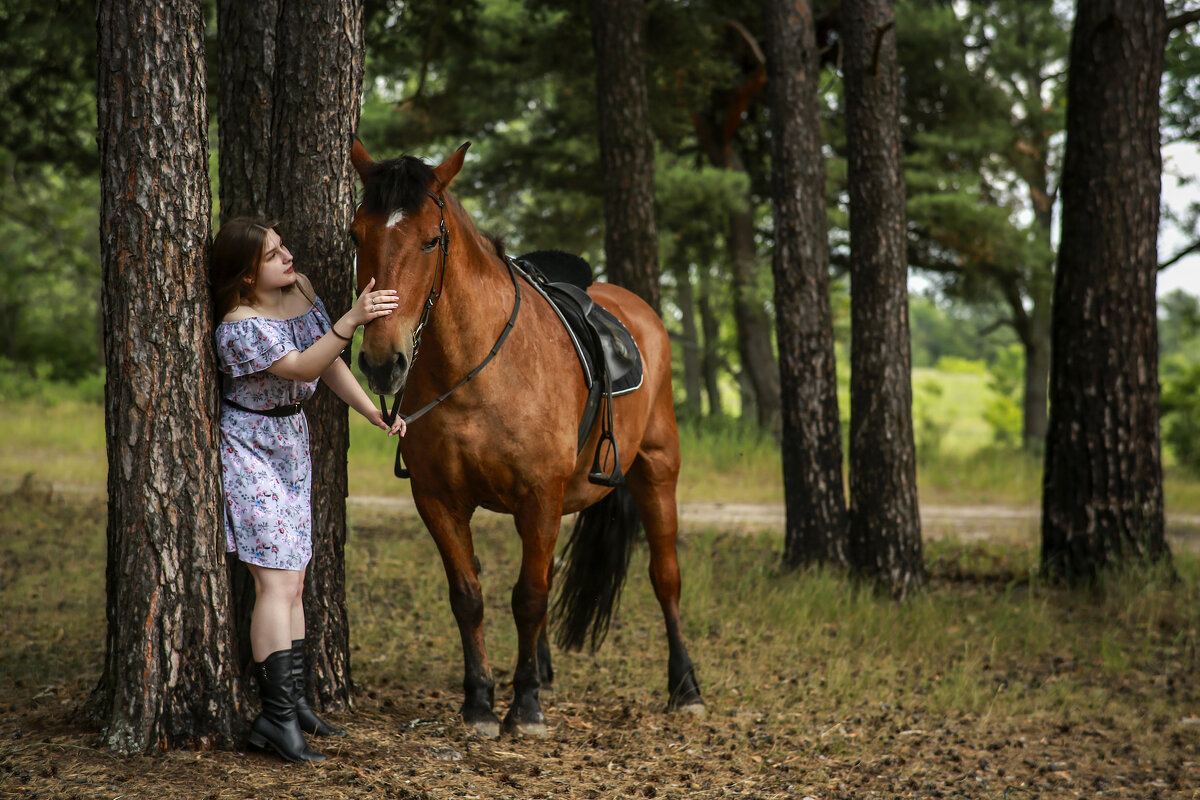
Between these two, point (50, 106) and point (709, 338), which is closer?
point (50, 106)

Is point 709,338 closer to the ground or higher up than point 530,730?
higher up

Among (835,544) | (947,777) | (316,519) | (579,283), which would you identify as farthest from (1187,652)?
(316,519)

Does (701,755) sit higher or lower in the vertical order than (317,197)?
lower

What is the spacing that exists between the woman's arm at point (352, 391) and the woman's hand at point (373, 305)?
1.46 ft

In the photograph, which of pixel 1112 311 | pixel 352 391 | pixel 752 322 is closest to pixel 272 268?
pixel 352 391

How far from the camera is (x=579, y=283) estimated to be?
16.5 feet

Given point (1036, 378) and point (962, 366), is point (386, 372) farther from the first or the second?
point (962, 366)

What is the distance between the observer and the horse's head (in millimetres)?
3061

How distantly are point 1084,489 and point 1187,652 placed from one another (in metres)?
1.51

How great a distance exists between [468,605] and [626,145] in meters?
5.64

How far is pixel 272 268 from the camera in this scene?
3428mm

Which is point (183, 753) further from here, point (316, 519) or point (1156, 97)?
point (1156, 97)

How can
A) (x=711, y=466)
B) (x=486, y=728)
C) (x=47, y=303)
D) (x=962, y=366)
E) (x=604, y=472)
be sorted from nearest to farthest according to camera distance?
(x=486, y=728)
(x=604, y=472)
(x=711, y=466)
(x=47, y=303)
(x=962, y=366)

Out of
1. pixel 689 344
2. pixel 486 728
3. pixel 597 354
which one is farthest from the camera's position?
pixel 689 344
